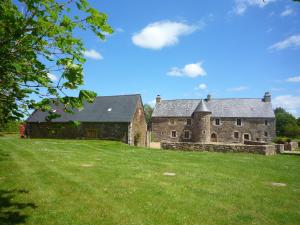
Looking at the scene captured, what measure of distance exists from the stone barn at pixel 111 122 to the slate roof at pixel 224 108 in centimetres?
1554

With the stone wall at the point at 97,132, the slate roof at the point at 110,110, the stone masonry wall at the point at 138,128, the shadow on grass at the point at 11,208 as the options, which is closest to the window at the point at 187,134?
the stone masonry wall at the point at 138,128

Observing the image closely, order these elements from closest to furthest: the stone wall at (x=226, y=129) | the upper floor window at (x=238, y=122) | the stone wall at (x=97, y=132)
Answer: the stone wall at (x=97, y=132)
the stone wall at (x=226, y=129)
the upper floor window at (x=238, y=122)

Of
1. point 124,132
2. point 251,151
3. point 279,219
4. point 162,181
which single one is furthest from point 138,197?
point 124,132

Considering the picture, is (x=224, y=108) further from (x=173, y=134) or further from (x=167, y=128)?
(x=167, y=128)

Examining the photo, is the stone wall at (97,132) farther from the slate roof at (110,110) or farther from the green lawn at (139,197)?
the green lawn at (139,197)

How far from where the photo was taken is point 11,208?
6.73 metres

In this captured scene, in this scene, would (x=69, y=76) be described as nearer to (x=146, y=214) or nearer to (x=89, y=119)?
(x=146, y=214)

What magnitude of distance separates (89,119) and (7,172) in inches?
901

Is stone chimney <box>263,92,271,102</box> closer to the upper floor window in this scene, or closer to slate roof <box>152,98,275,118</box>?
slate roof <box>152,98,275,118</box>

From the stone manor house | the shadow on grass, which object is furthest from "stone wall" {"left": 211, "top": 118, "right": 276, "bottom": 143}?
the shadow on grass

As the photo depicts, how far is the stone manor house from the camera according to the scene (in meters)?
45.8

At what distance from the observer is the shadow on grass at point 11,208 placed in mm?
5977

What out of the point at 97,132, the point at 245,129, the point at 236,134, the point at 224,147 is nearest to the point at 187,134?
the point at 236,134

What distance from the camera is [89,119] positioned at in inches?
1324
